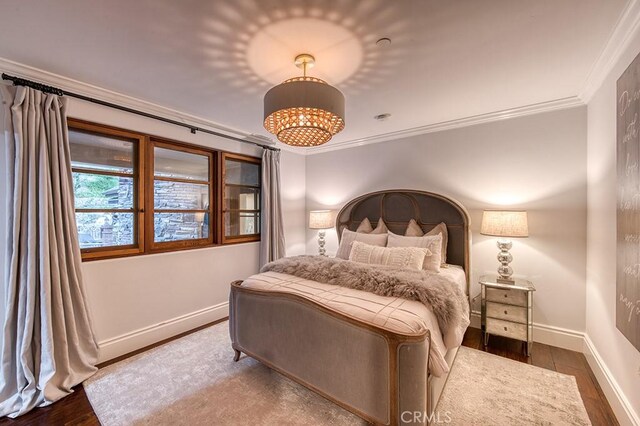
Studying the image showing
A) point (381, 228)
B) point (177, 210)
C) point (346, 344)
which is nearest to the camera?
point (346, 344)

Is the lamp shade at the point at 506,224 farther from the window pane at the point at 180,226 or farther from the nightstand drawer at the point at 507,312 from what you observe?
the window pane at the point at 180,226

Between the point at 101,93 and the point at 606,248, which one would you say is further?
the point at 101,93

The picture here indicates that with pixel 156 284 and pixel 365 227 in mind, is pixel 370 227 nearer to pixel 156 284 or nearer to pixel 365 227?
pixel 365 227

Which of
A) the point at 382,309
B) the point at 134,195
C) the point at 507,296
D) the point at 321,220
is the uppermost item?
the point at 134,195

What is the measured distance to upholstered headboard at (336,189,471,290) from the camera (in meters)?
3.18

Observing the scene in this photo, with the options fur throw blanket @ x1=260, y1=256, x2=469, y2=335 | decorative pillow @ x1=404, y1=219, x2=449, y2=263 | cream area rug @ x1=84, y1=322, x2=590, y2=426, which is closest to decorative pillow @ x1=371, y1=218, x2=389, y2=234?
decorative pillow @ x1=404, y1=219, x2=449, y2=263

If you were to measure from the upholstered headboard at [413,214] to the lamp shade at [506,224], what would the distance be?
0.35 m

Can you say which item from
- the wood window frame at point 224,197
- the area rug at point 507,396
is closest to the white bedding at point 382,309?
the area rug at point 507,396

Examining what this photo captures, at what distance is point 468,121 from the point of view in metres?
3.16

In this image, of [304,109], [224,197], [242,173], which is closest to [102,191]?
[224,197]

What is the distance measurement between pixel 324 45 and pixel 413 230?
7.83 ft

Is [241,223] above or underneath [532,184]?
underneath

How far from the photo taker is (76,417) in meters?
1.81

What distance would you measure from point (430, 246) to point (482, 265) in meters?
0.71
